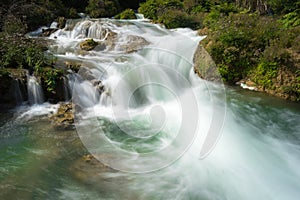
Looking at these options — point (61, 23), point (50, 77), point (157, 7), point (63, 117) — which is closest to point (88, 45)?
point (61, 23)

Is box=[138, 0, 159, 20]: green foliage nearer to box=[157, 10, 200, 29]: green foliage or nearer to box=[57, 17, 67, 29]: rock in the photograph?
box=[157, 10, 200, 29]: green foliage

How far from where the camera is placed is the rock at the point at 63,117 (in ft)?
22.9

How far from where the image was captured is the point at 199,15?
18172 mm

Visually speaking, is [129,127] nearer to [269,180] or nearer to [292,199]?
[269,180]

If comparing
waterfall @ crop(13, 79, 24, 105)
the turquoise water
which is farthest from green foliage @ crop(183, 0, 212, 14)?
waterfall @ crop(13, 79, 24, 105)

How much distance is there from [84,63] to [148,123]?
390cm

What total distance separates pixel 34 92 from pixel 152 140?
3887 mm

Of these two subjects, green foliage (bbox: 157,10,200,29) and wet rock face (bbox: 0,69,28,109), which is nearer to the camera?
wet rock face (bbox: 0,69,28,109)

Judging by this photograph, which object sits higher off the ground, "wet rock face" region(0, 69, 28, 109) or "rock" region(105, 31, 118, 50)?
"rock" region(105, 31, 118, 50)

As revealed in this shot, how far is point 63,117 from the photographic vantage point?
24.0 ft

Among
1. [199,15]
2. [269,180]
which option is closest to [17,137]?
[269,180]

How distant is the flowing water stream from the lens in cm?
498

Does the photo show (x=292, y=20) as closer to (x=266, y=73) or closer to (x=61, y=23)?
(x=266, y=73)

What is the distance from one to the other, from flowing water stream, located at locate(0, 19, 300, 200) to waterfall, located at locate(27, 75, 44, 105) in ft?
0.29
